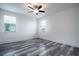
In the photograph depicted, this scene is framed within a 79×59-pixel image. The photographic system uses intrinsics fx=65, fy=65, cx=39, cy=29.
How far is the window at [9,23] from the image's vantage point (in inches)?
180

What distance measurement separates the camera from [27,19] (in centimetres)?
618

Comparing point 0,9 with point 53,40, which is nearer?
point 0,9

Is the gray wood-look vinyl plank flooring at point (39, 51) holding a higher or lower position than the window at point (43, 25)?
lower

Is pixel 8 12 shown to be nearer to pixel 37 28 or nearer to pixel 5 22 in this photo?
pixel 5 22

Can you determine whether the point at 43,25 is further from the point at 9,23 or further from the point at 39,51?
the point at 39,51

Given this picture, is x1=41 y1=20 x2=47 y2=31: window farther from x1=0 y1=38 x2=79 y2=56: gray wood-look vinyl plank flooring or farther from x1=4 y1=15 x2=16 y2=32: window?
x1=0 y1=38 x2=79 y2=56: gray wood-look vinyl plank flooring

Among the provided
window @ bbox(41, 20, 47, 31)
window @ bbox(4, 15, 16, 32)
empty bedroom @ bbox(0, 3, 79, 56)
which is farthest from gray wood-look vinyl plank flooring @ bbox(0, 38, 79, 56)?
window @ bbox(41, 20, 47, 31)

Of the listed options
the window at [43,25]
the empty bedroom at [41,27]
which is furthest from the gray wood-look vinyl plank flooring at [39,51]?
the window at [43,25]

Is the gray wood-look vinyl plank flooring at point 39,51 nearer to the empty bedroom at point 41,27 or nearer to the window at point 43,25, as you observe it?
the empty bedroom at point 41,27

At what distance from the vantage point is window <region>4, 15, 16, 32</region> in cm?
458

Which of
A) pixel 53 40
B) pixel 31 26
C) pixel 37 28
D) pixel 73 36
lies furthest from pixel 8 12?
pixel 73 36

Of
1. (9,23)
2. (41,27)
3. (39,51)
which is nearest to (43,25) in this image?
(41,27)

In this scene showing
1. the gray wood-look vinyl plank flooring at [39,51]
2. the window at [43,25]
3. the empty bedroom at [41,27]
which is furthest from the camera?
the window at [43,25]

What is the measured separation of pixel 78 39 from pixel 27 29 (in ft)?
13.8
